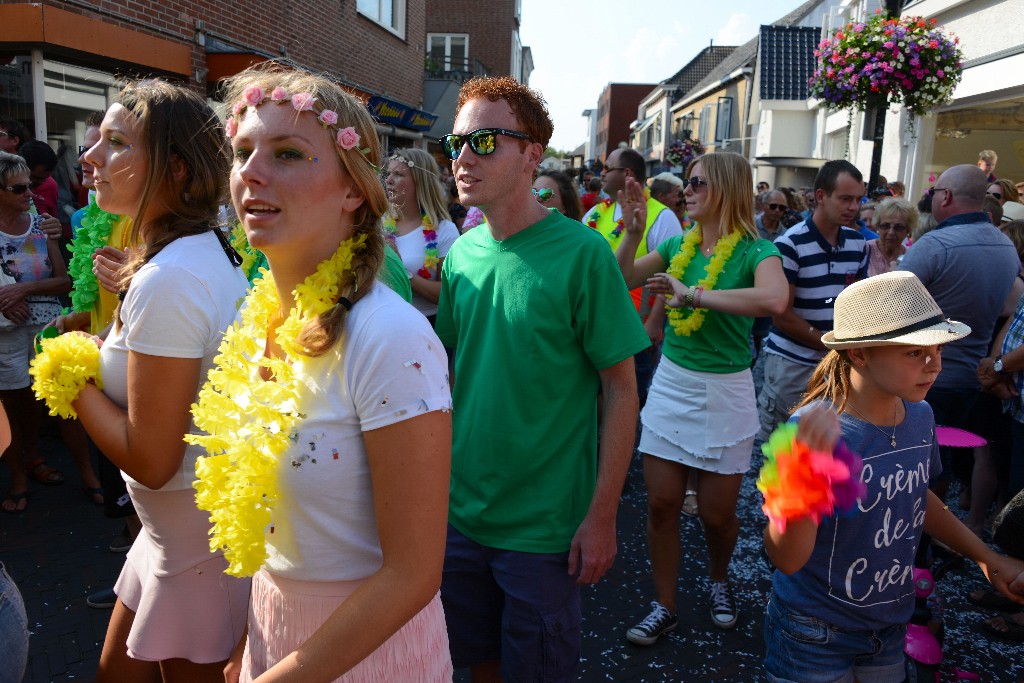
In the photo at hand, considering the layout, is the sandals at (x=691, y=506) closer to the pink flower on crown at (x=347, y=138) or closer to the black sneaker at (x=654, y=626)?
the black sneaker at (x=654, y=626)

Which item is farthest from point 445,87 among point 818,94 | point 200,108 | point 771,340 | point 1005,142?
point 200,108

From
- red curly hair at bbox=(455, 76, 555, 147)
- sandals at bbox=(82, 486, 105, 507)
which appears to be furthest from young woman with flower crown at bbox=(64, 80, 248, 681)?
sandals at bbox=(82, 486, 105, 507)

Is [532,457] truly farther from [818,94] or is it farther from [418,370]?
[818,94]

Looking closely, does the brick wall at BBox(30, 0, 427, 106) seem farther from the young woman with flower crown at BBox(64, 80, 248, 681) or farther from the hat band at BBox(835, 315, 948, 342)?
the hat band at BBox(835, 315, 948, 342)

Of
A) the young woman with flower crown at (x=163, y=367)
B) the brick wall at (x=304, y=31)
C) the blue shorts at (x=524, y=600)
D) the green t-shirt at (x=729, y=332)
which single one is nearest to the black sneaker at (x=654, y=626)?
the green t-shirt at (x=729, y=332)

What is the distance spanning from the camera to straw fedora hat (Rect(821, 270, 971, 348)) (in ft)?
6.95

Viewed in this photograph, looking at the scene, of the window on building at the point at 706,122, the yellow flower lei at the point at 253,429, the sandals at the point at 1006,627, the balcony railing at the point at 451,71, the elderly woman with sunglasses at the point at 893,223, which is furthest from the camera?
the window on building at the point at 706,122

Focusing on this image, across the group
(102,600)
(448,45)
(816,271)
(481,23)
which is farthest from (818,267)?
(481,23)

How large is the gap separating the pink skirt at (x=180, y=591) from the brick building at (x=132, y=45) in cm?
246

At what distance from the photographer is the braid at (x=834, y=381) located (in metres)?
2.35

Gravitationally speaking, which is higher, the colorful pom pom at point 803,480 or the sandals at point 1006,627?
the colorful pom pom at point 803,480

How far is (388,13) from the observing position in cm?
1518

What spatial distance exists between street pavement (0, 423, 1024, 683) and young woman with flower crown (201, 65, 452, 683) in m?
2.12

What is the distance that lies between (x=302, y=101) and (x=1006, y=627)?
420cm
